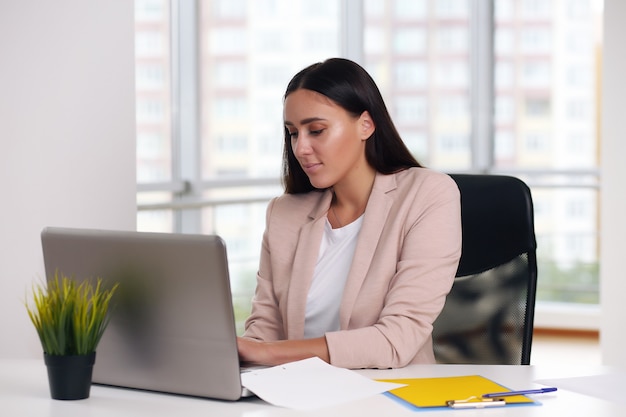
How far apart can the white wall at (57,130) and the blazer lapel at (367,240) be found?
919 millimetres

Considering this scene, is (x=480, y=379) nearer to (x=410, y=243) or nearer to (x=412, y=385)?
(x=412, y=385)

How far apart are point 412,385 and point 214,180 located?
9.17 feet

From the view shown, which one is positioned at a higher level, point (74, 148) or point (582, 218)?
point (74, 148)

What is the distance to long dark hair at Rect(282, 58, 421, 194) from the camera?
2.10 m

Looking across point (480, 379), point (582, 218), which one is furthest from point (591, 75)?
point (480, 379)

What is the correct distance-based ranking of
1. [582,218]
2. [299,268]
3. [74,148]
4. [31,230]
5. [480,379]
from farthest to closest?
1. [582,218]
2. [74,148]
3. [31,230]
4. [299,268]
5. [480,379]

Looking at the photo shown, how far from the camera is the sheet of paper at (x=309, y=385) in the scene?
56.9 inches

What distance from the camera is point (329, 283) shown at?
2117mm

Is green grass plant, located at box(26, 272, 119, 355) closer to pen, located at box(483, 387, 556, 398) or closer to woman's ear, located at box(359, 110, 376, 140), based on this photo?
pen, located at box(483, 387, 556, 398)

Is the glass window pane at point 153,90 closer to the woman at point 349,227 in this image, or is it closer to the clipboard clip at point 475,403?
the woman at point 349,227

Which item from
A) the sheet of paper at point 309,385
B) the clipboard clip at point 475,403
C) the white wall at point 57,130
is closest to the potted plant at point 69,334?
the sheet of paper at point 309,385

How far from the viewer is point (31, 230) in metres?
2.43

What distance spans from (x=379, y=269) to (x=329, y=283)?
0.17 metres

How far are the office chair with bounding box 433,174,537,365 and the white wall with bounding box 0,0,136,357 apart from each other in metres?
1.09
